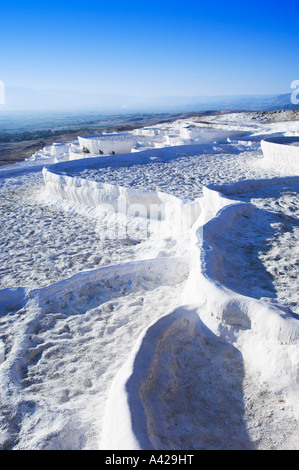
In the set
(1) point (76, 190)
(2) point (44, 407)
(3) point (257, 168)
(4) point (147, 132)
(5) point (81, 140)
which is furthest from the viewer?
(4) point (147, 132)

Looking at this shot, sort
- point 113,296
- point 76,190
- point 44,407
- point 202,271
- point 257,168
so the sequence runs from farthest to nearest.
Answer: point 257,168 → point 76,190 → point 113,296 → point 202,271 → point 44,407

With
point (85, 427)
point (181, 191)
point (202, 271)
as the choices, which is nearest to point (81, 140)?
point (181, 191)

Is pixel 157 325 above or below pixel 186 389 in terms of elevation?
above

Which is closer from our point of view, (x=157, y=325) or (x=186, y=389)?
(x=186, y=389)

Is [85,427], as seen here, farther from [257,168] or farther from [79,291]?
[257,168]

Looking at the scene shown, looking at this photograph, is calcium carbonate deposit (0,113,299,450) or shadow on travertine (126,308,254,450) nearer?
shadow on travertine (126,308,254,450)

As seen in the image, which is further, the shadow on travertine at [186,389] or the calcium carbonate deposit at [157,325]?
the calcium carbonate deposit at [157,325]
